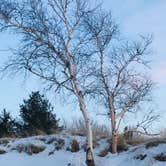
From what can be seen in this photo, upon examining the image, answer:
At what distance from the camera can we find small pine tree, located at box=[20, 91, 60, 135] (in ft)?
121

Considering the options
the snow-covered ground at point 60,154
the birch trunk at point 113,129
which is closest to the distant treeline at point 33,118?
the snow-covered ground at point 60,154

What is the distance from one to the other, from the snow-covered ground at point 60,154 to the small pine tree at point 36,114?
957 cm

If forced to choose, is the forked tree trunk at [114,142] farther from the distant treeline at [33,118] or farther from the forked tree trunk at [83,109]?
the distant treeline at [33,118]

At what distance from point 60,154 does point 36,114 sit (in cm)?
1428

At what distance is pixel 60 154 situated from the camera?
23.4m

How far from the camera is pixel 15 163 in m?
23.6

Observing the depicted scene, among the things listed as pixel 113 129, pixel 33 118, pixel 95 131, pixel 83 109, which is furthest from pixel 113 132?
pixel 33 118

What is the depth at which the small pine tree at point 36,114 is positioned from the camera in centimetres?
3675

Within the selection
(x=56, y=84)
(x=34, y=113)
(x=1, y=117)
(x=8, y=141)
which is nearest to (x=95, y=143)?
(x=56, y=84)

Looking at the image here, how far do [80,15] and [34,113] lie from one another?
57.1 feet

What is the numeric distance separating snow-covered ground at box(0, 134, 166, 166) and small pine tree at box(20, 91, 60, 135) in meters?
9.57

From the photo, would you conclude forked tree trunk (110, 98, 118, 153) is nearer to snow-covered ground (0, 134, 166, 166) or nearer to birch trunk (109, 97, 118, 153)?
birch trunk (109, 97, 118, 153)

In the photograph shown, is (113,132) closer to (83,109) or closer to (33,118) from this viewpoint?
(83,109)

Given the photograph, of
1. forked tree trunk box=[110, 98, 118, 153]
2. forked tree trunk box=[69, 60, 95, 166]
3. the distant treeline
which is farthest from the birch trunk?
the distant treeline
